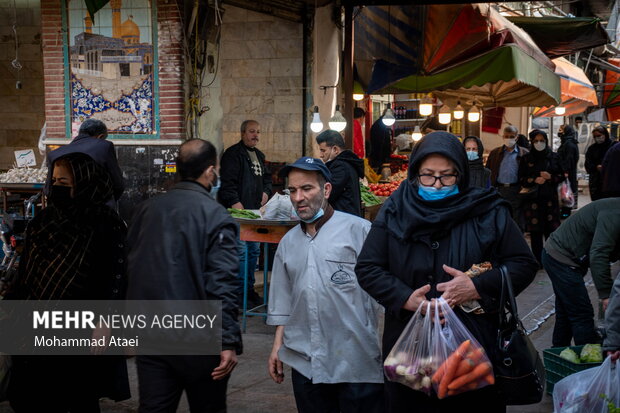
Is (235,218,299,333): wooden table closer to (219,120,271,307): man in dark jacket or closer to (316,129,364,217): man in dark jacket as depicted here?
(316,129,364,217): man in dark jacket

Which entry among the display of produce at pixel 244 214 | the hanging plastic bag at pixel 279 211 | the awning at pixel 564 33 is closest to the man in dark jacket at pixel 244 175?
the display of produce at pixel 244 214

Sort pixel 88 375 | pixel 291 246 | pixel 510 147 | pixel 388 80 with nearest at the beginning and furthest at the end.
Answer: pixel 291 246 → pixel 88 375 → pixel 510 147 → pixel 388 80

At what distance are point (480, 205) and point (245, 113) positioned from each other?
9710 millimetres

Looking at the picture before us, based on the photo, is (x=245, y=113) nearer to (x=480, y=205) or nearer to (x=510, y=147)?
(x=510, y=147)

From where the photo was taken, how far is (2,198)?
34.4 feet

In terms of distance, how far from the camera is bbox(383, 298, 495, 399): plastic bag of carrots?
2.86 metres

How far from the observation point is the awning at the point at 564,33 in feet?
47.8

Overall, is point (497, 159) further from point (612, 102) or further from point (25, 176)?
point (612, 102)

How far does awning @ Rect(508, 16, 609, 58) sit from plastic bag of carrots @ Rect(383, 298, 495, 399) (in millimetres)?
13032

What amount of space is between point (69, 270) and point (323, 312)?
5.05ft

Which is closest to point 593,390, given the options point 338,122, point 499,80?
point 338,122

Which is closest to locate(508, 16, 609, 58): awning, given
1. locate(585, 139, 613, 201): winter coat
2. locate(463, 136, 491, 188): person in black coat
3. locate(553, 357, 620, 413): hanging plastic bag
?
locate(585, 139, 613, 201): winter coat

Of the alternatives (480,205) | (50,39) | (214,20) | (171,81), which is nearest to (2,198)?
(50,39)

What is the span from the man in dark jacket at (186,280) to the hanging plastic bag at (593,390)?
74.7 inches
